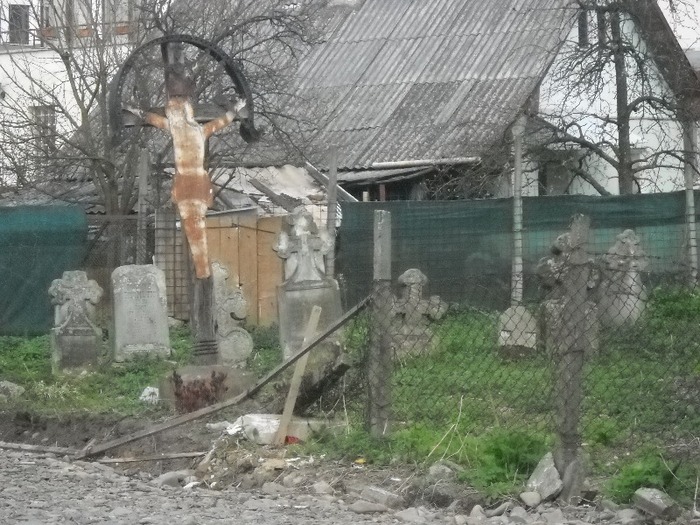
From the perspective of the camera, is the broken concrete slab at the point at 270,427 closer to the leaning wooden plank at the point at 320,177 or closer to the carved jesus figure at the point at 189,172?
the carved jesus figure at the point at 189,172

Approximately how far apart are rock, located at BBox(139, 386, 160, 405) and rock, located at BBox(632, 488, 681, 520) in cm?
517

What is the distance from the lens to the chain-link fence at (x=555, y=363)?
6.91 metres

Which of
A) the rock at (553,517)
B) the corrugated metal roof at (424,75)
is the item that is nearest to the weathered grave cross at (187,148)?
the rock at (553,517)

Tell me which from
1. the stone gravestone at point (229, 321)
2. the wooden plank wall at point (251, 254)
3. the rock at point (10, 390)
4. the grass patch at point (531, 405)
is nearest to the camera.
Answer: the grass patch at point (531, 405)

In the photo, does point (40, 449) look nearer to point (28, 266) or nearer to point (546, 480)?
point (546, 480)

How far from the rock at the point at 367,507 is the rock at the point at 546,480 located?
831mm

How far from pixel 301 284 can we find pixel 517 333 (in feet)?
10.1

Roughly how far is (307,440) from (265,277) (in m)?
9.46

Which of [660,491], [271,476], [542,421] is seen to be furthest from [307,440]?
[660,491]

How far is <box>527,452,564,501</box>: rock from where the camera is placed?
6637 millimetres

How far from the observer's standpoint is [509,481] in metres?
6.86

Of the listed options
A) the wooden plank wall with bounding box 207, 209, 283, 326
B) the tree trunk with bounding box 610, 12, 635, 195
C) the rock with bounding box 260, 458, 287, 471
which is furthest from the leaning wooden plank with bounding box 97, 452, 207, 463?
the tree trunk with bounding box 610, 12, 635, 195

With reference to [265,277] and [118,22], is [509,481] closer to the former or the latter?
[265,277]

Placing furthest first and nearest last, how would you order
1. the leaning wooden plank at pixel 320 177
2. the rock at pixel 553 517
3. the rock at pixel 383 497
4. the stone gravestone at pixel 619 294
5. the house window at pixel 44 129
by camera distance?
the leaning wooden plank at pixel 320 177 → the house window at pixel 44 129 → the stone gravestone at pixel 619 294 → the rock at pixel 383 497 → the rock at pixel 553 517
